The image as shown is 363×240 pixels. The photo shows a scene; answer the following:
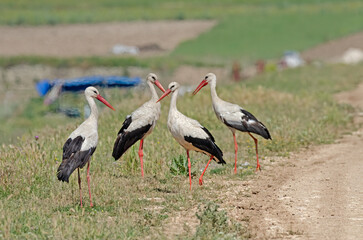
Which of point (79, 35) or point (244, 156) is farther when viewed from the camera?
point (79, 35)

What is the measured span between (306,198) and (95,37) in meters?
52.4

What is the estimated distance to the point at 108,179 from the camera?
11.0 m

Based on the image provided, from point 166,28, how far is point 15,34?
552 inches

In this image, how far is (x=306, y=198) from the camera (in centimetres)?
1012

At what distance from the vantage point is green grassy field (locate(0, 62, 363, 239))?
8.40 metres

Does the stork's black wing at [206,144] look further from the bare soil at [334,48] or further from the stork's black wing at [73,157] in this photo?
the bare soil at [334,48]

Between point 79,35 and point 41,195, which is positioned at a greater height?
point 79,35

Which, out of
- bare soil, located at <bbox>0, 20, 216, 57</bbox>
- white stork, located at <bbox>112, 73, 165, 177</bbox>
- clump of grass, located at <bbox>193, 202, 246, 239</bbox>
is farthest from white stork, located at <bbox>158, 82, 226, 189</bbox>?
bare soil, located at <bbox>0, 20, 216, 57</bbox>

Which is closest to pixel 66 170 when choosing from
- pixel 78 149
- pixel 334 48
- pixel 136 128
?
pixel 78 149

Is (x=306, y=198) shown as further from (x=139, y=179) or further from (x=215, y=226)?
(x=139, y=179)

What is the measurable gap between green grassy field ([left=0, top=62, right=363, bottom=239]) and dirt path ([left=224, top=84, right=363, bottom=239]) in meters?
0.35

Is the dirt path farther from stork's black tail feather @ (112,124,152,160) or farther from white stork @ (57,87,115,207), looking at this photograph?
white stork @ (57,87,115,207)

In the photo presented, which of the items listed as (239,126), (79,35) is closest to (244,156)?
(239,126)

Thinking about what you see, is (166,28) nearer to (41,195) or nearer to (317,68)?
(317,68)
